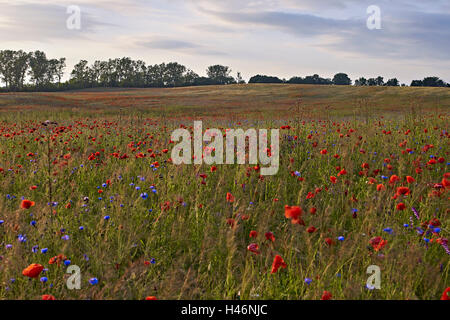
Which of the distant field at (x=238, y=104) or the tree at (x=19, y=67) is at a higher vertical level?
the tree at (x=19, y=67)

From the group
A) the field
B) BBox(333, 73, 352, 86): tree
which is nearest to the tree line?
BBox(333, 73, 352, 86): tree

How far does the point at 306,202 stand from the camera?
3797mm

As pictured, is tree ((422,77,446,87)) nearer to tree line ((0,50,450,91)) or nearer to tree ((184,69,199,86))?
tree line ((0,50,450,91))

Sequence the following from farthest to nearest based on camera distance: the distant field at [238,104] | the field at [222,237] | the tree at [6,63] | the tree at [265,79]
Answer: the tree at [265,79] < the tree at [6,63] < the distant field at [238,104] < the field at [222,237]

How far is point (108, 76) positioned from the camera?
3455 inches

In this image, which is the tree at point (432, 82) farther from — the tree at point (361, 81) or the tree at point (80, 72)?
the tree at point (80, 72)

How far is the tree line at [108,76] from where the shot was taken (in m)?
80.1

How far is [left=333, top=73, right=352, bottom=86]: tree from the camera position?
317 feet

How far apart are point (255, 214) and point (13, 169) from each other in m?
3.42

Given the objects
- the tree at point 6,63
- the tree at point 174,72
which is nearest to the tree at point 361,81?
the tree at point 174,72

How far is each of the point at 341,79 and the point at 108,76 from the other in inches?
2413

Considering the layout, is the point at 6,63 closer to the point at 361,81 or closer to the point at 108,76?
the point at 108,76

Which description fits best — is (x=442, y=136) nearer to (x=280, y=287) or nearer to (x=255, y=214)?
(x=255, y=214)
